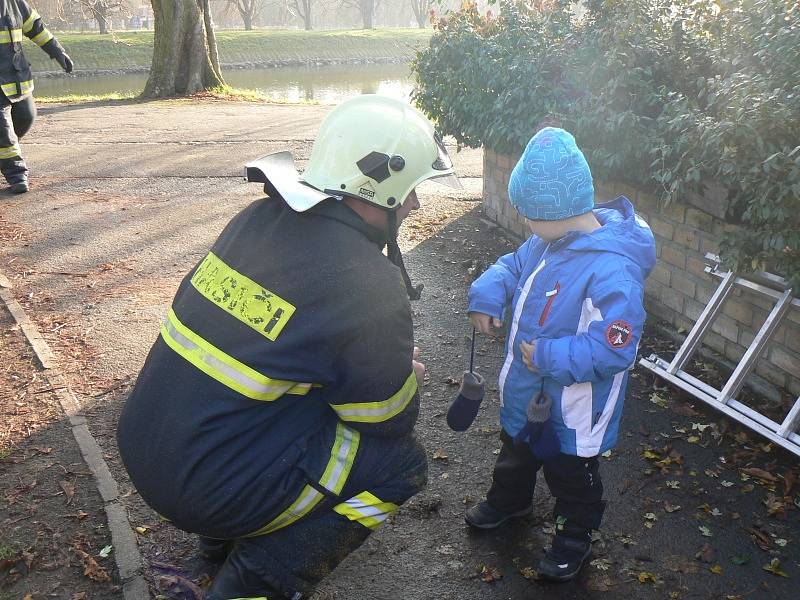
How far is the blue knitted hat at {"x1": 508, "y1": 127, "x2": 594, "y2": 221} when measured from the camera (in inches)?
108

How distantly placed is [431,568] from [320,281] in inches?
61.2

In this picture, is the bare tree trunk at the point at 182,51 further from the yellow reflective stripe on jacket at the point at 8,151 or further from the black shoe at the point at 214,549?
the black shoe at the point at 214,549

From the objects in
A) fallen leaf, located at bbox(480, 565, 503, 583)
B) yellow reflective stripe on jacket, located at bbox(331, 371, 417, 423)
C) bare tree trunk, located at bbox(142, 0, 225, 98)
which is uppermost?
yellow reflective stripe on jacket, located at bbox(331, 371, 417, 423)

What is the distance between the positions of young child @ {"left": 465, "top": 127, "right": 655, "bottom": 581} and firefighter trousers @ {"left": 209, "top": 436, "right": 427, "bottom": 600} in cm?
64

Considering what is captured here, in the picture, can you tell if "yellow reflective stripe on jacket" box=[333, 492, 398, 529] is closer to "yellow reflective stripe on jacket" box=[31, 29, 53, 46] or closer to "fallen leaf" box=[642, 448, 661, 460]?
"fallen leaf" box=[642, 448, 661, 460]

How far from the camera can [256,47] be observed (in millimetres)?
41344

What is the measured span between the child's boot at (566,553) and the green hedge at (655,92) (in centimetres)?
174

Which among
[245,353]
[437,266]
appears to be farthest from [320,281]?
[437,266]

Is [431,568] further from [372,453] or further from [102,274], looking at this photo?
[102,274]

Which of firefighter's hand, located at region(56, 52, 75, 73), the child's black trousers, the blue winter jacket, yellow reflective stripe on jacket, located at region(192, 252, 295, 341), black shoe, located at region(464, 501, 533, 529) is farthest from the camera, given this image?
firefighter's hand, located at region(56, 52, 75, 73)

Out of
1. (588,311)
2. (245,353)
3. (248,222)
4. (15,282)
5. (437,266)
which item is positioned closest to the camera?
(245,353)

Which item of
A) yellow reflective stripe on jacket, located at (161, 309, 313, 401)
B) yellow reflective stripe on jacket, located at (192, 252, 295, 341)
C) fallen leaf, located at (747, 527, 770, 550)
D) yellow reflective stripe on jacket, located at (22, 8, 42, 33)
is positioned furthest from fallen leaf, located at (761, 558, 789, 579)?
yellow reflective stripe on jacket, located at (22, 8, 42, 33)

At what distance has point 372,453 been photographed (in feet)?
8.42

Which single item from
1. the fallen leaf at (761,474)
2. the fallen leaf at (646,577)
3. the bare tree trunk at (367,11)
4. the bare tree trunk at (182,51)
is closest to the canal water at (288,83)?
the bare tree trunk at (182,51)
